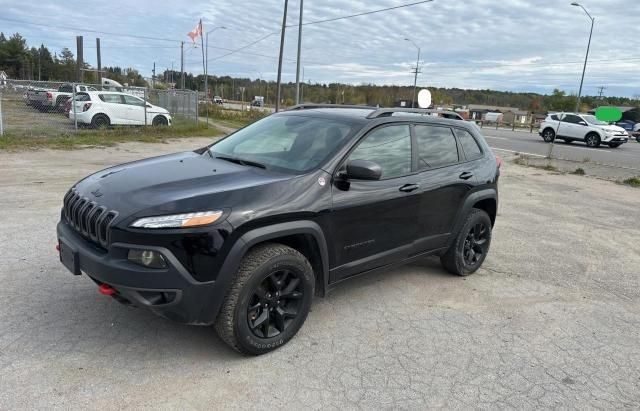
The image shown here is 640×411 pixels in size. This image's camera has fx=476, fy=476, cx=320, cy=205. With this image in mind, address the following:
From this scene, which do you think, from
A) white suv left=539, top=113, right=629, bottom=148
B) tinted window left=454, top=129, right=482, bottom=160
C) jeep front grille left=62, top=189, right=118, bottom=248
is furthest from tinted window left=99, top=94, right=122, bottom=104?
white suv left=539, top=113, right=629, bottom=148

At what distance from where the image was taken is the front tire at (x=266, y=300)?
2.99m

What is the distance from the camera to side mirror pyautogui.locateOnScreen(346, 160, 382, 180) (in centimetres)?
338

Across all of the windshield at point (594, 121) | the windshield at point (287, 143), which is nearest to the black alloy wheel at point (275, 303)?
the windshield at point (287, 143)

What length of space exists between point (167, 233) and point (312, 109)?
7.32 feet

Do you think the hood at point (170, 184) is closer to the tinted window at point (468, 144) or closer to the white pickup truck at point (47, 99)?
the tinted window at point (468, 144)

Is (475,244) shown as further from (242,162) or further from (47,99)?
(47,99)

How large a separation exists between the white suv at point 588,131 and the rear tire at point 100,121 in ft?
68.4

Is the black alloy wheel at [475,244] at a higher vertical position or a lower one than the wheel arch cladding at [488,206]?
lower

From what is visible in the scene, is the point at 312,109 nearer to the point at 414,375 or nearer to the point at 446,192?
the point at 446,192

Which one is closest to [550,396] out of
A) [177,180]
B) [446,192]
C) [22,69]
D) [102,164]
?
[446,192]

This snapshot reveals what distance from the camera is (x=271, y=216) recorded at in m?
3.07

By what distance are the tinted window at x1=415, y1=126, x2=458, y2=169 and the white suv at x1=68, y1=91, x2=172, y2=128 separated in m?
14.1

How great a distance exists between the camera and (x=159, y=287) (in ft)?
9.09

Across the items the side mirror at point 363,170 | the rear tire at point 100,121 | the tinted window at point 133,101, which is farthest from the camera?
the tinted window at point 133,101
